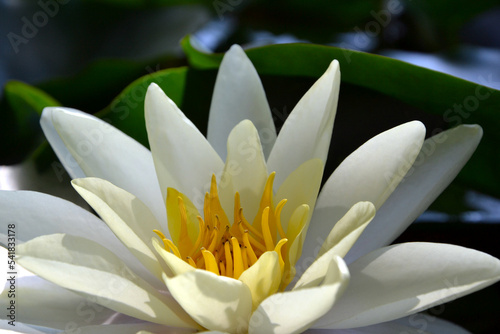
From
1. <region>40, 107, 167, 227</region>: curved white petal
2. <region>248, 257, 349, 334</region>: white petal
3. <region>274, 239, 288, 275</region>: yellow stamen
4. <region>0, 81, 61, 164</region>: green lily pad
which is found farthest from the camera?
<region>0, 81, 61, 164</region>: green lily pad

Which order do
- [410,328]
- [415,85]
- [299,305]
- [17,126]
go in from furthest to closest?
[17,126]
[415,85]
[410,328]
[299,305]

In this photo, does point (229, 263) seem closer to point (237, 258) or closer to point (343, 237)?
point (237, 258)

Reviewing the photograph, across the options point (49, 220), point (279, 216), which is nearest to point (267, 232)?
point (279, 216)

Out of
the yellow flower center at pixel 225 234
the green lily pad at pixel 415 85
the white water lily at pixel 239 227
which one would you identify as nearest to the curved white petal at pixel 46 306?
the white water lily at pixel 239 227

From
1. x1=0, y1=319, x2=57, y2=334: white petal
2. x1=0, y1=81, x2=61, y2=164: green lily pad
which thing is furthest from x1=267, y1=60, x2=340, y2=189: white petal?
x1=0, y1=81, x2=61, y2=164: green lily pad

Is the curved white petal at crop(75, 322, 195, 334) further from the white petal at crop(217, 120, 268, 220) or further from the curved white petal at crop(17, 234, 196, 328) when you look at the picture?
the white petal at crop(217, 120, 268, 220)

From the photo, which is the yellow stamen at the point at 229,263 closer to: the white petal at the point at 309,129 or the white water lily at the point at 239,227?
the white water lily at the point at 239,227
